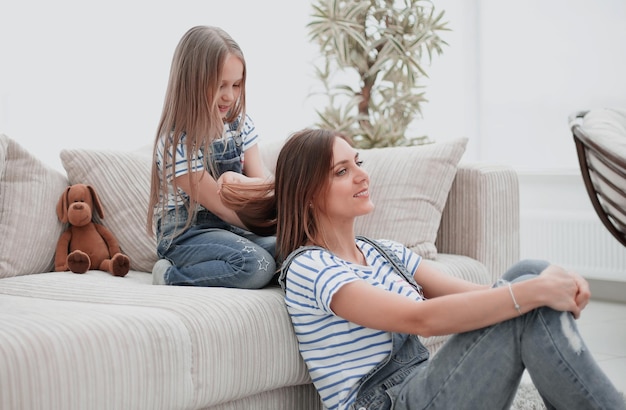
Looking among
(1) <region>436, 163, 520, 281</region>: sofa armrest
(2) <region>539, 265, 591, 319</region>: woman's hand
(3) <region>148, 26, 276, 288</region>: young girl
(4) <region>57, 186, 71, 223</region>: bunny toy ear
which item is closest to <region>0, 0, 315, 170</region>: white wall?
(4) <region>57, 186, 71, 223</region>: bunny toy ear

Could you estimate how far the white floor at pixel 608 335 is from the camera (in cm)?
278

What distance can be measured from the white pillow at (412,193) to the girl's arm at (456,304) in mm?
888

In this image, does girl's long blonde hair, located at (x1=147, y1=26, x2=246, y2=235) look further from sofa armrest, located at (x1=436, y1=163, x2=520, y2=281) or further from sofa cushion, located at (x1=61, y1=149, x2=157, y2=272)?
sofa armrest, located at (x1=436, y1=163, x2=520, y2=281)

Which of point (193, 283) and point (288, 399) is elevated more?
point (193, 283)

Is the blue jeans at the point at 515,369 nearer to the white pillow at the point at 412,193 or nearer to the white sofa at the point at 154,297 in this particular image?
the white sofa at the point at 154,297

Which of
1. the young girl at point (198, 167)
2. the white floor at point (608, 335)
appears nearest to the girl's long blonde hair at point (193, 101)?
the young girl at point (198, 167)

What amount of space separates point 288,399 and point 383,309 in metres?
0.44

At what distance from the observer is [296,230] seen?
1795 mm

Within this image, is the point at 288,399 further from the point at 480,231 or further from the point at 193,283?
the point at 480,231

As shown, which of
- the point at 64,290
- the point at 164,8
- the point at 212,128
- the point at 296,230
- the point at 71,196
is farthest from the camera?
the point at 164,8

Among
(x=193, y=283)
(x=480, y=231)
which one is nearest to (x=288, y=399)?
(x=193, y=283)

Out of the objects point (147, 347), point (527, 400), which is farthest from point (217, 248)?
point (527, 400)

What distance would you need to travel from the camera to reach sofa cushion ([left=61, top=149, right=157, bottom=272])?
251 centimetres

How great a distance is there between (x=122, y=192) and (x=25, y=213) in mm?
307
